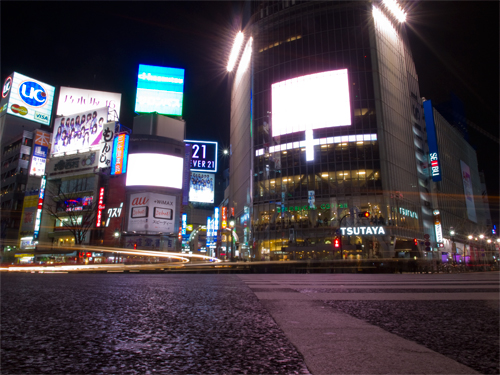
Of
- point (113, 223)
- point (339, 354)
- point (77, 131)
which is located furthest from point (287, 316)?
point (77, 131)

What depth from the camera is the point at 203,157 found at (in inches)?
3027

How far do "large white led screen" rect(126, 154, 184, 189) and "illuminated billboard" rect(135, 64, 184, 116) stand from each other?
12176 mm

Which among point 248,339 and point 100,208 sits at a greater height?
point 100,208

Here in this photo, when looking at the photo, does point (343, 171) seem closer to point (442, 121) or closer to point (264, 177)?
point (264, 177)

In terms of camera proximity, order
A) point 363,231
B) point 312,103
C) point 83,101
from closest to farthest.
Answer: point 363,231, point 312,103, point 83,101

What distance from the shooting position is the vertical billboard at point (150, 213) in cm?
A: 5278

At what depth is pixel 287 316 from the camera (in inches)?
114

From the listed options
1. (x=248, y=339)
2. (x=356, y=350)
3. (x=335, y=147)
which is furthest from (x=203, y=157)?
(x=356, y=350)

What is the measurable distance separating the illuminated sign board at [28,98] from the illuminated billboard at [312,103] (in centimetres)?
6487

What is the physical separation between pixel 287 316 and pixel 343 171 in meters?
45.7

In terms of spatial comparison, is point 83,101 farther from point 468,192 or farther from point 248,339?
point 468,192

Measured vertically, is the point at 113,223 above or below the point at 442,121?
below

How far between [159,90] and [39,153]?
101ft

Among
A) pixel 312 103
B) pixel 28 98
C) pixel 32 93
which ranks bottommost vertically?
pixel 312 103
